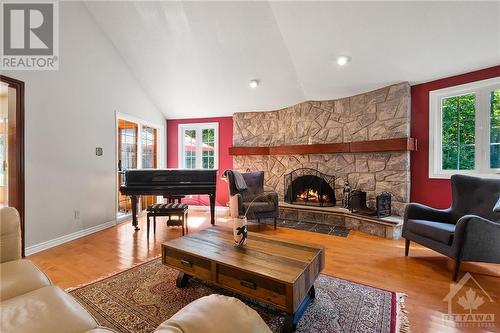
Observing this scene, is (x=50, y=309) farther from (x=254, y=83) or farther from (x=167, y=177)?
(x=254, y=83)

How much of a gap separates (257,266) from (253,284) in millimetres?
114

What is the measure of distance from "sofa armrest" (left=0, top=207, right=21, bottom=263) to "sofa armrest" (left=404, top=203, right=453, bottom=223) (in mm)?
3477

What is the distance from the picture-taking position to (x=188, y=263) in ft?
6.16

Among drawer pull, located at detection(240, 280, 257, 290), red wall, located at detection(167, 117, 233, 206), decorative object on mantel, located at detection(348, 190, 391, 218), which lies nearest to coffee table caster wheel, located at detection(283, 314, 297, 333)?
drawer pull, located at detection(240, 280, 257, 290)

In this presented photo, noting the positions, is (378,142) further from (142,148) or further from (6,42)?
(6,42)

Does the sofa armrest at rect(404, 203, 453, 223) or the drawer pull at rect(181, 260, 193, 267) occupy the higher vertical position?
the sofa armrest at rect(404, 203, 453, 223)

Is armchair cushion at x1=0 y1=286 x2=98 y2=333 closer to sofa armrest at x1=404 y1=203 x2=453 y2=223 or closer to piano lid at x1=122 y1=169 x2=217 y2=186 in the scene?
piano lid at x1=122 y1=169 x2=217 y2=186

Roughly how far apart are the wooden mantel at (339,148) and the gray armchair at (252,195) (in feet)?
2.32

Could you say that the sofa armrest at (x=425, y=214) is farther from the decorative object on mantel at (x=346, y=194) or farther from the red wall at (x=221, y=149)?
the red wall at (x=221, y=149)

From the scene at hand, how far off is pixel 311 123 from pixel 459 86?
220 centimetres

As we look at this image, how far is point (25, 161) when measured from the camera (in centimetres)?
280

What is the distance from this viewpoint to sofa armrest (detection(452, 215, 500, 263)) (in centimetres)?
210

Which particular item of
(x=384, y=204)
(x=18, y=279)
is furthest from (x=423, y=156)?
(x=18, y=279)

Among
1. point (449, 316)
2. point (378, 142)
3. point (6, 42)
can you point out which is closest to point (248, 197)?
point (378, 142)
